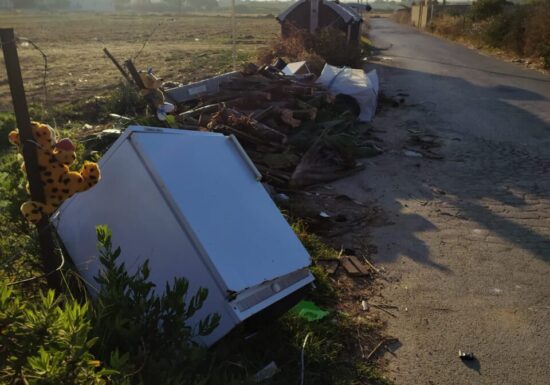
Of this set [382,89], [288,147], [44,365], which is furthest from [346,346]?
[382,89]

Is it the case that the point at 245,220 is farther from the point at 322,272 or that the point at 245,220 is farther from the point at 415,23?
the point at 415,23

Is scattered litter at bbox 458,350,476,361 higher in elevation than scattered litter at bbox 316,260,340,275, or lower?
higher

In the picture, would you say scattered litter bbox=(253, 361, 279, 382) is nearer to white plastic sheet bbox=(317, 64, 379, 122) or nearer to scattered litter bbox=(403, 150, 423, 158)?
Answer: scattered litter bbox=(403, 150, 423, 158)

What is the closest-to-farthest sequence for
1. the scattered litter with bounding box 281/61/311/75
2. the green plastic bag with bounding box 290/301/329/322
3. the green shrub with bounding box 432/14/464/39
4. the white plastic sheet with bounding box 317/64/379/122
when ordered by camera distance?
the green plastic bag with bounding box 290/301/329/322 → the white plastic sheet with bounding box 317/64/379/122 → the scattered litter with bounding box 281/61/311/75 → the green shrub with bounding box 432/14/464/39

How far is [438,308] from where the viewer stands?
3.58m

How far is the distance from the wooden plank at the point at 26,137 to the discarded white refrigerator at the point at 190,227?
0.89ft

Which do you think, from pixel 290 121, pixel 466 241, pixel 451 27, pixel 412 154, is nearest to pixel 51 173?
pixel 466 241

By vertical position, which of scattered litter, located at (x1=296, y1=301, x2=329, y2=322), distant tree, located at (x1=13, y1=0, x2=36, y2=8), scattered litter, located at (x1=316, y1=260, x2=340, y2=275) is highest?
distant tree, located at (x1=13, y1=0, x2=36, y2=8)

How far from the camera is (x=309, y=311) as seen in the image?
134 inches

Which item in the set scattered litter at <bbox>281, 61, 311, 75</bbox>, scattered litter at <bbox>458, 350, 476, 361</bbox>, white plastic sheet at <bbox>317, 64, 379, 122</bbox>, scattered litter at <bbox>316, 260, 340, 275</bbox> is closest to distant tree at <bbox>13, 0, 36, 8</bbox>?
scattered litter at <bbox>281, 61, 311, 75</bbox>

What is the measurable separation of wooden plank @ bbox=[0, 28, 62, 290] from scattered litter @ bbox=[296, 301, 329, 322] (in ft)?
5.40

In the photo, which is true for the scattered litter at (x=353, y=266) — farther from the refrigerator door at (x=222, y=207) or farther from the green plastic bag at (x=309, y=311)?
the refrigerator door at (x=222, y=207)

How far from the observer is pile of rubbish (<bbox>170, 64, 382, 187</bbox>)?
21.1 feet

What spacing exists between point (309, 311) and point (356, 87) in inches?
274
